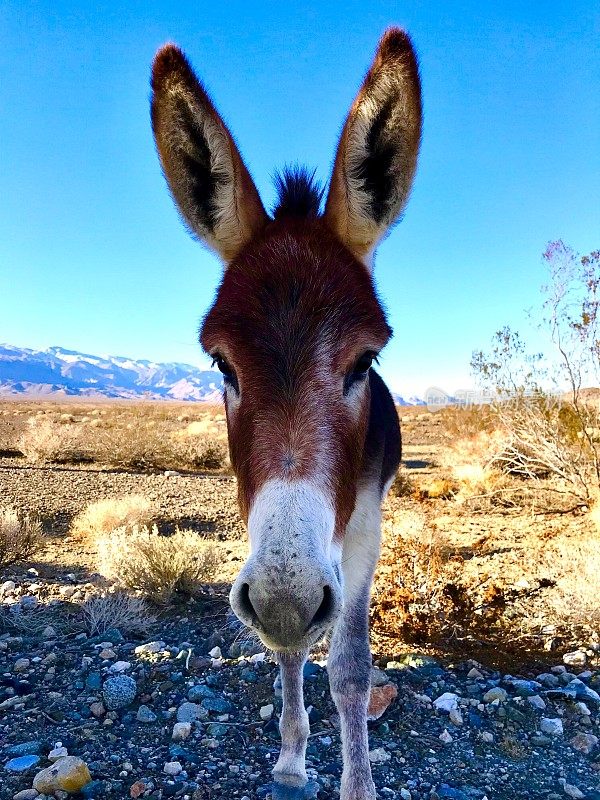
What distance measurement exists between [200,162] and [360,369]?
141cm

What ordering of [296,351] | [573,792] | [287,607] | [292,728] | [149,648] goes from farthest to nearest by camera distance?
1. [149,648]
2. [292,728]
3. [573,792]
4. [296,351]
5. [287,607]

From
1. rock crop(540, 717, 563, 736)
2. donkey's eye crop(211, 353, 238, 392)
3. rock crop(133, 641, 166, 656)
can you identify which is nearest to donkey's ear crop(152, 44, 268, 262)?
donkey's eye crop(211, 353, 238, 392)

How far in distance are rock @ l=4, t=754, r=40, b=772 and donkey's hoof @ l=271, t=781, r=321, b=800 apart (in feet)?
4.63

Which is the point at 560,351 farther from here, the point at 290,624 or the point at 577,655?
the point at 290,624

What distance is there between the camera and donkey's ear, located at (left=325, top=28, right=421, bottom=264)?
7.47 feet

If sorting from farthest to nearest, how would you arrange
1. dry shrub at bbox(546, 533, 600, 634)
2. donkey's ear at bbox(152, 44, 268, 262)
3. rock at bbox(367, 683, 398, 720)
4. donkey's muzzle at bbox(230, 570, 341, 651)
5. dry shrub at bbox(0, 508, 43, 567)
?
dry shrub at bbox(0, 508, 43, 567) < dry shrub at bbox(546, 533, 600, 634) < rock at bbox(367, 683, 398, 720) < donkey's ear at bbox(152, 44, 268, 262) < donkey's muzzle at bbox(230, 570, 341, 651)

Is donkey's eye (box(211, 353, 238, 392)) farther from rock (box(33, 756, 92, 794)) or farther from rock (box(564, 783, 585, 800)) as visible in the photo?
rock (box(564, 783, 585, 800))

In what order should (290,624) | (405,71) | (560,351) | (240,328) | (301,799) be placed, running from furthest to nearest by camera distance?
1. (560,351)
2. (301,799)
3. (405,71)
4. (240,328)
5. (290,624)

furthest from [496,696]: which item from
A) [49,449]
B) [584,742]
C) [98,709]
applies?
[49,449]

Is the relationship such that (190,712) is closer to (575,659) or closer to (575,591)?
(575,659)

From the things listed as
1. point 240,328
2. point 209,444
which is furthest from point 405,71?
point 209,444

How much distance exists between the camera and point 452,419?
17875mm

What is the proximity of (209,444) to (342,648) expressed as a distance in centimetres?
1358

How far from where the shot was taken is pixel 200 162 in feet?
8.77
